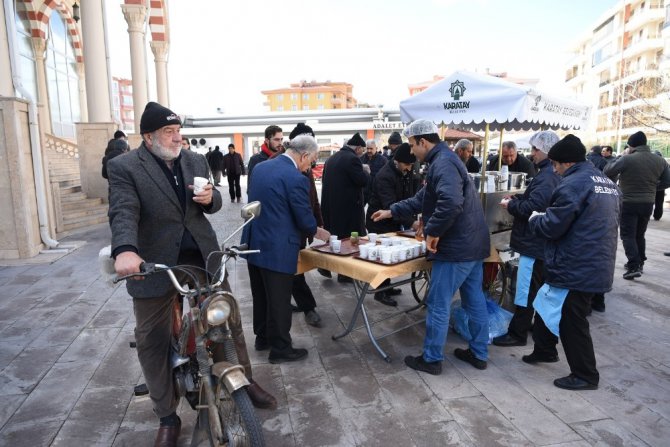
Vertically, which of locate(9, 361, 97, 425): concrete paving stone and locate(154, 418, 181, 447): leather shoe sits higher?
locate(154, 418, 181, 447): leather shoe

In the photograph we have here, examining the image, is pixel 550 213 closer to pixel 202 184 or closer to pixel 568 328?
pixel 568 328

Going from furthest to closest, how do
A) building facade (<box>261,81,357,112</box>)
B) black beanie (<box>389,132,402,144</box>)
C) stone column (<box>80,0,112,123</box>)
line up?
building facade (<box>261,81,357,112</box>) → stone column (<box>80,0,112,123</box>) → black beanie (<box>389,132,402,144</box>)

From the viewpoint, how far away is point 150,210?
236cm

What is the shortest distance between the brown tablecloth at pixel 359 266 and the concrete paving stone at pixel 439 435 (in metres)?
0.88

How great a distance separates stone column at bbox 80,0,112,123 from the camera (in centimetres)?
997

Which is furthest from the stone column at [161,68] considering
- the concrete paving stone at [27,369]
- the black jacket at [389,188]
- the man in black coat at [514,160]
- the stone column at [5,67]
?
the concrete paving stone at [27,369]

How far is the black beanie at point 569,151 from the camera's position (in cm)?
300

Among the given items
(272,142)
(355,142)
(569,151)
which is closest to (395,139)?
(355,142)

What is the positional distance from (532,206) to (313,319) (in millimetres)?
2175

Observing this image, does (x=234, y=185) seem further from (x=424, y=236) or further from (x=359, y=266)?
(x=359, y=266)

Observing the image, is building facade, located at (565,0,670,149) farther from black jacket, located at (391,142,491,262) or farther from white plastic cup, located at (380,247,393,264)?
white plastic cup, located at (380,247,393,264)

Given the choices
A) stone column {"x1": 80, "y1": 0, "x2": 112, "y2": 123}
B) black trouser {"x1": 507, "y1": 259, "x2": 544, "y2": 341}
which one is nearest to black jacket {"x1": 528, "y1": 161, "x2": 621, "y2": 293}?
black trouser {"x1": 507, "y1": 259, "x2": 544, "y2": 341}

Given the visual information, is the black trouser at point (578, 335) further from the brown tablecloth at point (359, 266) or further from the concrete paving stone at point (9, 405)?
the concrete paving stone at point (9, 405)

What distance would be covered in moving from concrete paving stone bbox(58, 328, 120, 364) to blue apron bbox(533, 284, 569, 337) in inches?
133
